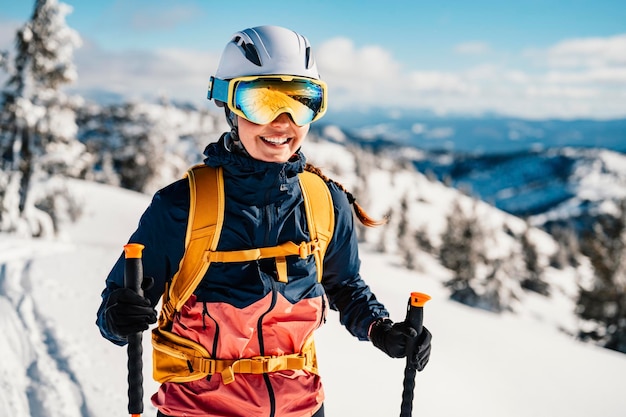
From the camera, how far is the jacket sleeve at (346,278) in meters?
2.67

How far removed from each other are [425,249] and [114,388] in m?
58.3

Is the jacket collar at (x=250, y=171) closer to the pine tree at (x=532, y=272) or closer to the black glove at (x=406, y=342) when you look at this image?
the black glove at (x=406, y=342)

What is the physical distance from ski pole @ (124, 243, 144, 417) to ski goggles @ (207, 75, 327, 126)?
2.62 ft

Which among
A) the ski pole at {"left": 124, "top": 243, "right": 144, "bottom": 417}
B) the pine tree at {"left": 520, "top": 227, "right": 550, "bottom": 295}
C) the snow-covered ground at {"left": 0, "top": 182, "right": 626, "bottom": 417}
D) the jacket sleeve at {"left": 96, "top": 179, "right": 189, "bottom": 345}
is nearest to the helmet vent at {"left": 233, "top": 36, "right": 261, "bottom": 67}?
the jacket sleeve at {"left": 96, "top": 179, "right": 189, "bottom": 345}

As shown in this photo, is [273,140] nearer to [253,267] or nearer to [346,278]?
[253,267]

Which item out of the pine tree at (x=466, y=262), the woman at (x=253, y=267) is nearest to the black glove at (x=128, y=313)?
the woman at (x=253, y=267)

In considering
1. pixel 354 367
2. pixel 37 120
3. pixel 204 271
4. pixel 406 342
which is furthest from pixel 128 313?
pixel 37 120

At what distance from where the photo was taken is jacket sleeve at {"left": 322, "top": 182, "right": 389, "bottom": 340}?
2.67 m

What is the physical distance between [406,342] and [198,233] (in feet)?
3.57

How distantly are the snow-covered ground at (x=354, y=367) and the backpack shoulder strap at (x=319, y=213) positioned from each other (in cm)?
306

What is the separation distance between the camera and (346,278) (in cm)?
280

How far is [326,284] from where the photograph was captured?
2834 millimetres

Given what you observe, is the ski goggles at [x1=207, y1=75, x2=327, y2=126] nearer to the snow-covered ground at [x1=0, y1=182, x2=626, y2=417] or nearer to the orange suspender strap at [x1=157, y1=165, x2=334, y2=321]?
the orange suspender strap at [x1=157, y1=165, x2=334, y2=321]

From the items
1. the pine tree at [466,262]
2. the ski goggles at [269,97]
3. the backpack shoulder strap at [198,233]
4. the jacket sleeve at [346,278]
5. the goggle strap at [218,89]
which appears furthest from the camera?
the pine tree at [466,262]
